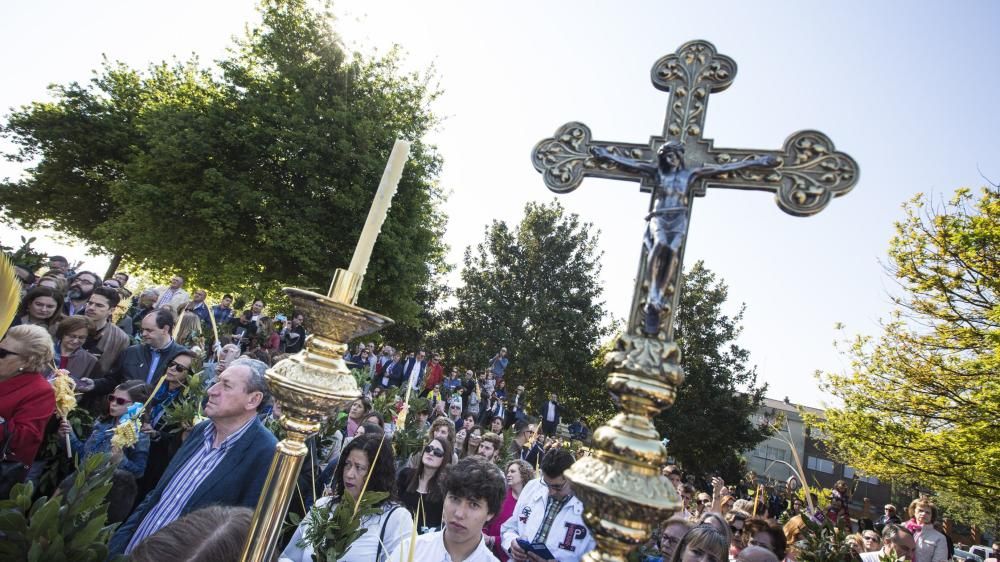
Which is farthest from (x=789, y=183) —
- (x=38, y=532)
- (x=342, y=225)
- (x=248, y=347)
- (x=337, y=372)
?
(x=342, y=225)

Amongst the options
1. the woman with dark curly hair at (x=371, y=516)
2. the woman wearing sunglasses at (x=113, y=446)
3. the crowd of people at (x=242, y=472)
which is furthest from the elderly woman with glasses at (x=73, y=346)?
the woman with dark curly hair at (x=371, y=516)

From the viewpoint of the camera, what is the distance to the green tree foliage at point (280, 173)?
17094 millimetres

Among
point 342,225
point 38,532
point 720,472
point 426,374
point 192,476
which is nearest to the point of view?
point 38,532

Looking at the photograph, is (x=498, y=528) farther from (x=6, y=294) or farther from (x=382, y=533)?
(x=6, y=294)

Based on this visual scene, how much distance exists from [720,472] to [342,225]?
2573cm

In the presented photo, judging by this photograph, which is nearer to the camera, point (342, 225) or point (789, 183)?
point (789, 183)

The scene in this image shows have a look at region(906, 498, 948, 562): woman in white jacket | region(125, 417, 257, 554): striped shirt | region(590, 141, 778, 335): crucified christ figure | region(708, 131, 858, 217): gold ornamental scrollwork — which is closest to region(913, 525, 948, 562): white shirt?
region(906, 498, 948, 562): woman in white jacket

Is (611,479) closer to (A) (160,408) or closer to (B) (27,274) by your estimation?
(A) (160,408)

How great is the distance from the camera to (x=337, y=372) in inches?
53.1

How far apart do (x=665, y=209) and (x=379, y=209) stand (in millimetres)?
974

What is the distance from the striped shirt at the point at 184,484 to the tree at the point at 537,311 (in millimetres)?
26424

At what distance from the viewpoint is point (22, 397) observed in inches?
132

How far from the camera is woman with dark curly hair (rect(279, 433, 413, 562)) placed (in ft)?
9.99

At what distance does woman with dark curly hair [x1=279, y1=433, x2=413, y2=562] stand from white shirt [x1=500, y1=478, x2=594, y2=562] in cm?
151
